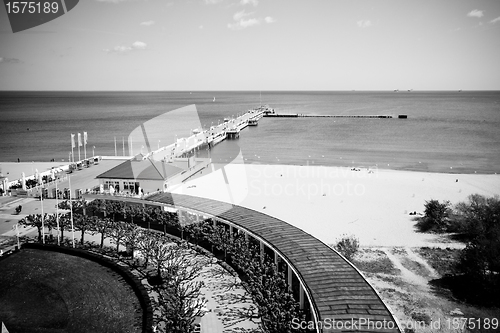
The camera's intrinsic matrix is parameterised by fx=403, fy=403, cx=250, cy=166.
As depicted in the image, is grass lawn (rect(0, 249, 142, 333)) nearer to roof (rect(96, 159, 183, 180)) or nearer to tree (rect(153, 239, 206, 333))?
tree (rect(153, 239, 206, 333))

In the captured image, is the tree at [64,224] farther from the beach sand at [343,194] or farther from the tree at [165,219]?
the beach sand at [343,194]

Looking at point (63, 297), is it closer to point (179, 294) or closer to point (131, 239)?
point (179, 294)

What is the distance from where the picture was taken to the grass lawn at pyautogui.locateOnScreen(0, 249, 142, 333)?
9.65 metres

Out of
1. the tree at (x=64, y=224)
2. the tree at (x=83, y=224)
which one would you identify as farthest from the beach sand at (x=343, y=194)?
the tree at (x=64, y=224)

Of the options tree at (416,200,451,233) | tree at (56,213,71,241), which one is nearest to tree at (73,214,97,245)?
tree at (56,213,71,241)

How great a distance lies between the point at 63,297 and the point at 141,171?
44.4ft

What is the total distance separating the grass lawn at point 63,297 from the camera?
9648 millimetres

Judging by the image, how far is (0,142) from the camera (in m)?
61.2

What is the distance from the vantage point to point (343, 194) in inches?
1046

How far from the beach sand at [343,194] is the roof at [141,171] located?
1.98 metres

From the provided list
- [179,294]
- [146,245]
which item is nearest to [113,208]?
[146,245]

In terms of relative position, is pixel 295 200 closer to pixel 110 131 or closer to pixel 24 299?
pixel 24 299

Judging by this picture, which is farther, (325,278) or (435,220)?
(435,220)

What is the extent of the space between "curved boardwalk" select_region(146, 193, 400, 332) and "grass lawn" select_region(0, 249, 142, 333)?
4.60 m
